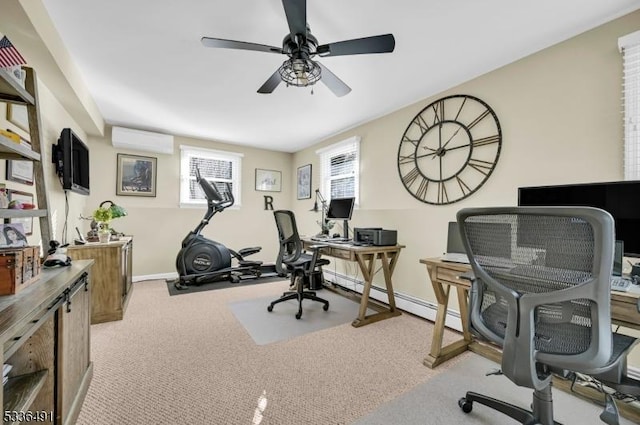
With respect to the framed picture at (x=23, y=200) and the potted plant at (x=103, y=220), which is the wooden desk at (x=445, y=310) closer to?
the framed picture at (x=23, y=200)

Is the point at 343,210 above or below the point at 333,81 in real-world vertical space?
below

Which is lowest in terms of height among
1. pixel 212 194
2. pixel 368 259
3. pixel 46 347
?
pixel 46 347

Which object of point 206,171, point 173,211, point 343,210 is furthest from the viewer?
point 206,171

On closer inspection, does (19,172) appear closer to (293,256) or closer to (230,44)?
(230,44)

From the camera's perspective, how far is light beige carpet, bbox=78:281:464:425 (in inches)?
56.1

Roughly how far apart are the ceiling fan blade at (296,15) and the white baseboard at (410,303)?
2654 millimetres

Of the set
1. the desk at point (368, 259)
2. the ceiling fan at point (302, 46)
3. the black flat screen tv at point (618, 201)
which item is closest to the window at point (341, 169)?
the desk at point (368, 259)

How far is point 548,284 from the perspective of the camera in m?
1.02

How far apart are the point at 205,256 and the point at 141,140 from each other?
6.44ft

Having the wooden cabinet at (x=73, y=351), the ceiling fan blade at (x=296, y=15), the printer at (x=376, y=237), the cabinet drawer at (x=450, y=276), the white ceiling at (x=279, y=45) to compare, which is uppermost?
the white ceiling at (x=279, y=45)

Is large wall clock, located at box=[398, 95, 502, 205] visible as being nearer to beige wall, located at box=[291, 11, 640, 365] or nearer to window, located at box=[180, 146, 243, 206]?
beige wall, located at box=[291, 11, 640, 365]

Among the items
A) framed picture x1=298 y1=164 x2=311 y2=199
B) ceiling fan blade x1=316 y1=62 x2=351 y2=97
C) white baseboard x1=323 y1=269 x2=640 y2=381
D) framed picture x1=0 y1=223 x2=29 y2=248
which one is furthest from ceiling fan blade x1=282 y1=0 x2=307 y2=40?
framed picture x1=298 y1=164 x2=311 y2=199

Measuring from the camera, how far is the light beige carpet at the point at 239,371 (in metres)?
1.42

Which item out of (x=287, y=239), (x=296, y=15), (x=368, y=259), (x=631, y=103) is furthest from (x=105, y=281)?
(x=631, y=103)
